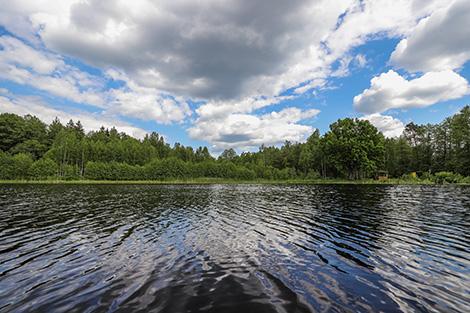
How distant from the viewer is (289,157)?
151375mm

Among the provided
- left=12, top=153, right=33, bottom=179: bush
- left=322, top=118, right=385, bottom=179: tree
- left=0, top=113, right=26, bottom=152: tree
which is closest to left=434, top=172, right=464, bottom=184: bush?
left=322, top=118, right=385, bottom=179: tree

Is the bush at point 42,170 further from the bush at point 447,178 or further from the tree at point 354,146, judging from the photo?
the bush at point 447,178

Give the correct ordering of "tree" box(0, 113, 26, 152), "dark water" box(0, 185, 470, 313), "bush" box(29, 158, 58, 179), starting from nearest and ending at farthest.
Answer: "dark water" box(0, 185, 470, 313)
"bush" box(29, 158, 58, 179)
"tree" box(0, 113, 26, 152)

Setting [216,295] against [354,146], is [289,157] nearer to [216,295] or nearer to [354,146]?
[354,146]

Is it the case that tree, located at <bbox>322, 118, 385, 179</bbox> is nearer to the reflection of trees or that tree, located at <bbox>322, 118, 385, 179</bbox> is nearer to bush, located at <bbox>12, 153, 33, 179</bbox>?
the reflection of trees

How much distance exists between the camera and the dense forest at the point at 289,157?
93000 mm

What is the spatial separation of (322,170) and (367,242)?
112622mm

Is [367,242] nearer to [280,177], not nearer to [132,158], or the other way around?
[280,177]

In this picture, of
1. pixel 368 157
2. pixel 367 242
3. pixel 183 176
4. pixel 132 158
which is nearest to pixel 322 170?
pixel 368 157

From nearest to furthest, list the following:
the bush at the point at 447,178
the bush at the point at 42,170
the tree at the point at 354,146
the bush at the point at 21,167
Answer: the bush at the point at 447,178 < the tree at the point at 354,146 < the bush at the point at 21,167 < the bush at the point at 42,170

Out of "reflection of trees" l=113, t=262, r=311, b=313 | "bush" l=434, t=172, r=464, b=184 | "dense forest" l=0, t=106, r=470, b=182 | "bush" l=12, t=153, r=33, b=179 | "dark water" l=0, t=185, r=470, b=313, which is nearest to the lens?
"reflection of trees" l=113, t=262, r=311, b=313

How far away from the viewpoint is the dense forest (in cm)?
9300

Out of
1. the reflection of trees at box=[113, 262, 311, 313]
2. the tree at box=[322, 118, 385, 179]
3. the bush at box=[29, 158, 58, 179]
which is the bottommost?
the reflection of trees at box=[113, 262, 311, 313]

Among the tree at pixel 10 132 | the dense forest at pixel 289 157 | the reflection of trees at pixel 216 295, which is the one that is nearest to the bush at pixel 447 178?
the dense forest at pixel 289 157
